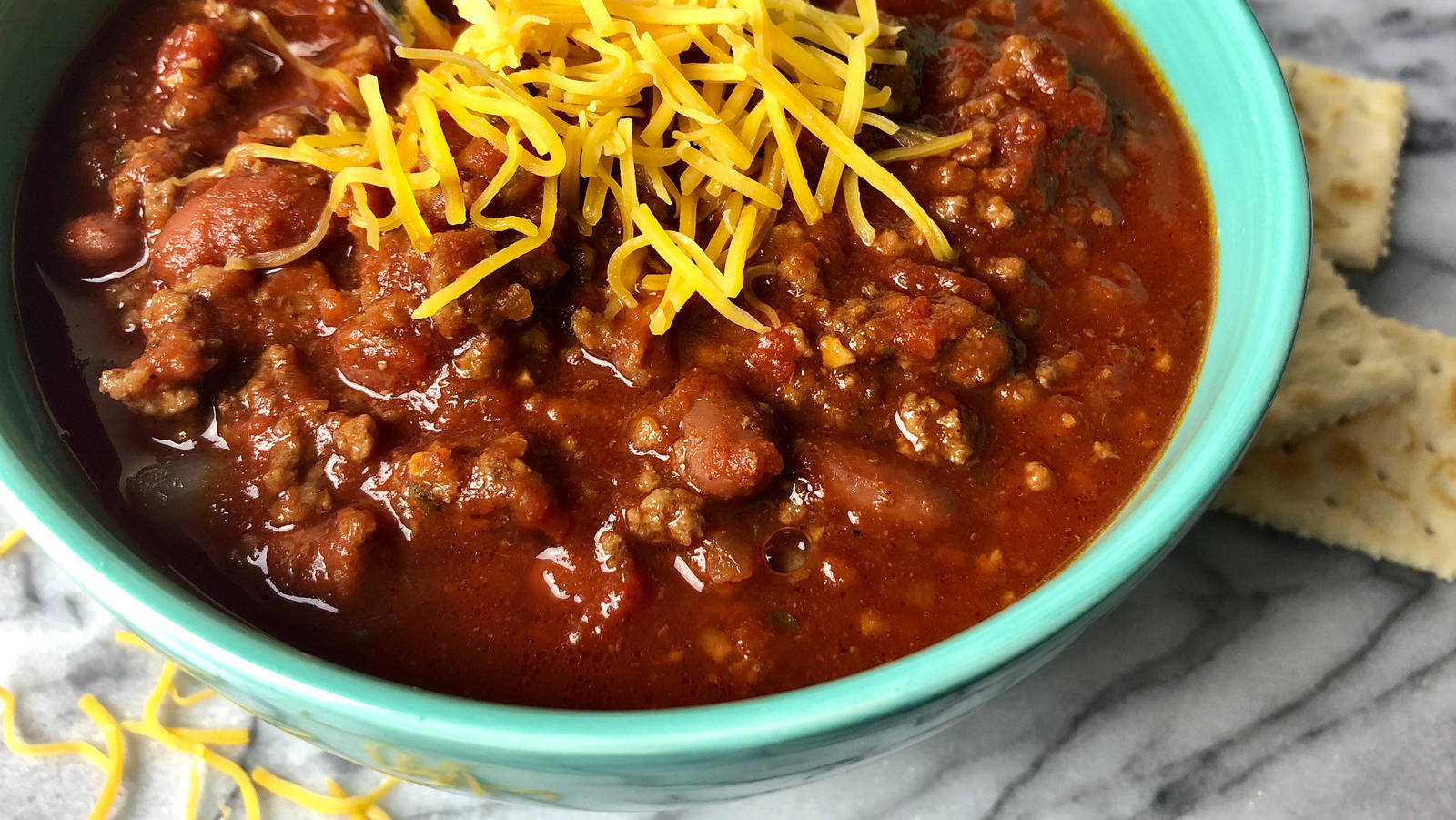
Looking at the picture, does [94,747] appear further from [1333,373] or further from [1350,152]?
[1350,152]

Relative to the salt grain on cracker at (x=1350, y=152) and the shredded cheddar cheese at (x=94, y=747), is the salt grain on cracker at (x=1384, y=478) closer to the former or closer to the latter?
the salt grain on cracker at (x=1350, y=152)

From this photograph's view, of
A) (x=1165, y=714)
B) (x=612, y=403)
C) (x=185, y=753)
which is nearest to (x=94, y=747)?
(x=185, y=753)

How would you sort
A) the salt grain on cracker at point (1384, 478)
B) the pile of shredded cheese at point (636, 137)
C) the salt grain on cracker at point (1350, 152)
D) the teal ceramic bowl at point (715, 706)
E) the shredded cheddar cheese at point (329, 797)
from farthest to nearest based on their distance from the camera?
the salt grain on cracker at point (1350, 152), the salt grain on cracker at point (1384, 478), the shredded cheddar cheese at point (329, 797), the pile of shredded cheese at point (636, 137), the teal ceramic bowl at point (715, 706)

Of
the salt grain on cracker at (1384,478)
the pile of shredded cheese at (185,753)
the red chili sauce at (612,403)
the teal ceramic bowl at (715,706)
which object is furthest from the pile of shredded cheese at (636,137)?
the salt grain on cracker at (1384,478)

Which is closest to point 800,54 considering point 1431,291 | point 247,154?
point 247,154

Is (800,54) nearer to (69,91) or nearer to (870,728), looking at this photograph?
(870,728)
